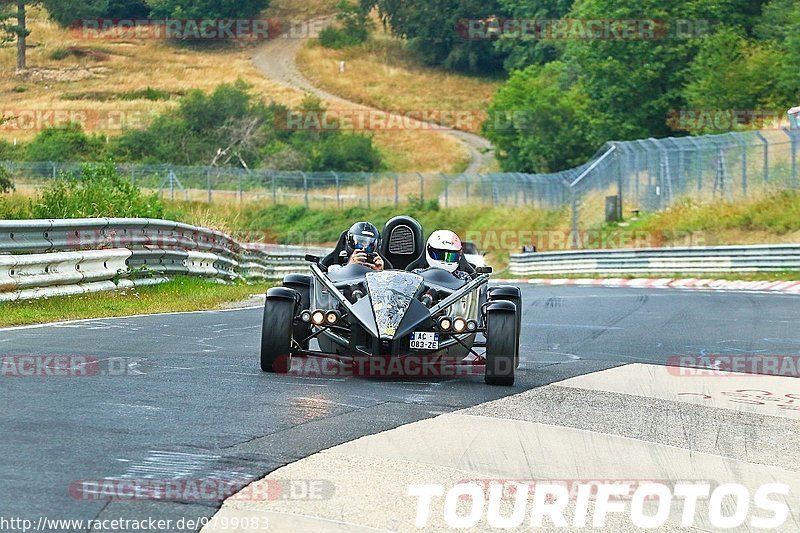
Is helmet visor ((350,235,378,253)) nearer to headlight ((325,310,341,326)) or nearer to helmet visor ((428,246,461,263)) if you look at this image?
helmet visor ((428,246,461,263))

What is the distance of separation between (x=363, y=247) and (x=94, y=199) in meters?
13.1

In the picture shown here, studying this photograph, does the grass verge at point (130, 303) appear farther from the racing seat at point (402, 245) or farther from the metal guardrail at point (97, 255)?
the racing seat at point (402, 245)

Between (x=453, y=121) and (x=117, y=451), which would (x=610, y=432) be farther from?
(x=453, y=121)

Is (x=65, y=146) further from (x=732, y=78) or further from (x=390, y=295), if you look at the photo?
(x=390, y=295)

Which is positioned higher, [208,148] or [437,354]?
[437,354]

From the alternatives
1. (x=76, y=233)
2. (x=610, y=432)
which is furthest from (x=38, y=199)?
(x=610, y=432)

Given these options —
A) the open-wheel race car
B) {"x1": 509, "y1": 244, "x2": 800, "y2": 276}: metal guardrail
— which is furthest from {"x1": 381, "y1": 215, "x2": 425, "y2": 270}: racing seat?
{"x1": 509, "y1": 244, "x2": 800, "y2": 276}: metal guardrail

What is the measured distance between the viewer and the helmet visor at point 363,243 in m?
12.1

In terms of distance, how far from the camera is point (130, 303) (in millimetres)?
18938

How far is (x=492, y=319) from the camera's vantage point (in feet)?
35.2

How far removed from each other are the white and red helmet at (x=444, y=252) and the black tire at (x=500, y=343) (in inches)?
53.5

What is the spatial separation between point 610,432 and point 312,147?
8080 cm

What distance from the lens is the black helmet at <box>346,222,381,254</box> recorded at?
39.8ft

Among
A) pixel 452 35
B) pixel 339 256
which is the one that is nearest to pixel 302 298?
pixel 339 256
